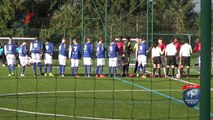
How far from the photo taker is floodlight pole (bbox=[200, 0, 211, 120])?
5.04 metres

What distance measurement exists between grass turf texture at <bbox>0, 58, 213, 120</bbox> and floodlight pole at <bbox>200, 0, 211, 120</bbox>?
242 inches

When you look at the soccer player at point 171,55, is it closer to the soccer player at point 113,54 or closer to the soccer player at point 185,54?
the soccer player at point 185,54

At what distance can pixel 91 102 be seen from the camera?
45.9 ft

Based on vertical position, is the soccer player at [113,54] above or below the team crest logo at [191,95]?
above

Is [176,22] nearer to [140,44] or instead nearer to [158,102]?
[140,44]

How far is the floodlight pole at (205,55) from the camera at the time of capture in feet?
16.5

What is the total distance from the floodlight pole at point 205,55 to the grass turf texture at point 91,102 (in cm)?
615

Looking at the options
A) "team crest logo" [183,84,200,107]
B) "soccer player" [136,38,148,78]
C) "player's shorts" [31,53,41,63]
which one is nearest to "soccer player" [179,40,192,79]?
"soccer player" [136,38,148,78]

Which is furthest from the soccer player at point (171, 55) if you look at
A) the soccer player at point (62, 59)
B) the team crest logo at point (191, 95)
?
the team crest logo at point (191, 95)

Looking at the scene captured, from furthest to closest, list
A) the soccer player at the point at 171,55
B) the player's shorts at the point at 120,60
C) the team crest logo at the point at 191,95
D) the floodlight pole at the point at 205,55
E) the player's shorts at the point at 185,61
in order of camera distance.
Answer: the player's shorts at the point at 120,60 → the soccer player at the point at 171,55 → the player's shorts at the point at 185,61 → the team crest logo at the point at 191,95 → the floodlight pole at the point at 205,55

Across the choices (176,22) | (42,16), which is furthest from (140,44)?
(42,16)

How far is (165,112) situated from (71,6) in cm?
4622

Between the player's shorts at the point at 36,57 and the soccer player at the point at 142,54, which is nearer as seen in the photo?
the soccer player at the point at 142,54

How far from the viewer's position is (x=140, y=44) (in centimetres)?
2458
